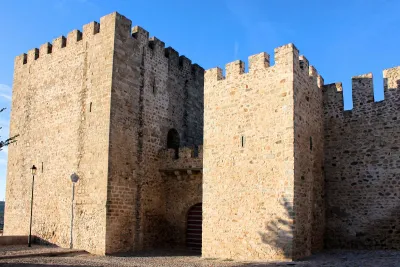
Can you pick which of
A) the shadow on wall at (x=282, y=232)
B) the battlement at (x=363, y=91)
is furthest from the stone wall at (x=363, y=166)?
the shadow on wall at (x=282, y=232)

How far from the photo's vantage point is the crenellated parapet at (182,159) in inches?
554

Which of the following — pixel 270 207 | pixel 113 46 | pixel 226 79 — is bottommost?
pixel 270 207

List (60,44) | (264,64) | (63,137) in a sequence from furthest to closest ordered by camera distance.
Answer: (60,44) < (63,137) < (264,64)

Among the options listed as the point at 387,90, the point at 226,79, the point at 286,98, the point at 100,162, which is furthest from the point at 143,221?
the point at 387,90

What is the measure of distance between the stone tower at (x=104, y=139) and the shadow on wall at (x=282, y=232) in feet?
13.1

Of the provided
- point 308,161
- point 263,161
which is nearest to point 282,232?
point 263,161

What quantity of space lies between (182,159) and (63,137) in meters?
A: 4.20

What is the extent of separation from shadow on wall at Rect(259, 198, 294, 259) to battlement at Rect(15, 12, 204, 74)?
778 centimetres

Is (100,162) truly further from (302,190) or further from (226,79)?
(302,190)

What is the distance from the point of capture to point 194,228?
1427 centimetres

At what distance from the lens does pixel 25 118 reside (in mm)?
16391

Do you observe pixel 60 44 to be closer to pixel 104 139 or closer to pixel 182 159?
pixel 104 139

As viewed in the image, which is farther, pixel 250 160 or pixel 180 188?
pixel 180 188

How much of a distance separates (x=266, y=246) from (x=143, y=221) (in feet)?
16.0
